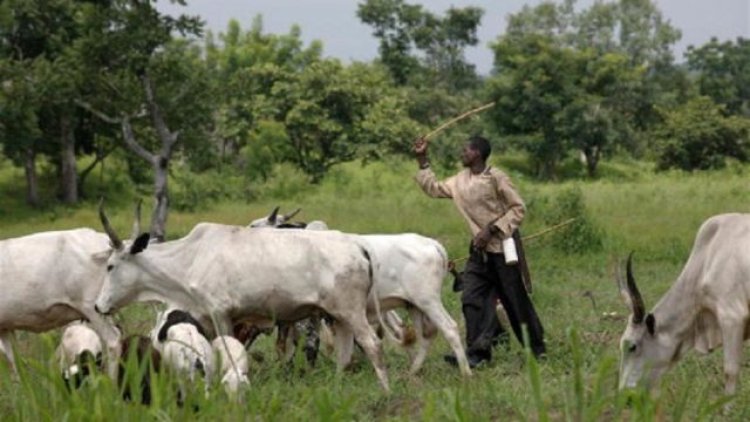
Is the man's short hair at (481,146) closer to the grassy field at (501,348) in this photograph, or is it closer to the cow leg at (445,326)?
the cow leg at (445,326)

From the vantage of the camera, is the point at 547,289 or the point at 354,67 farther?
the point at 354,67

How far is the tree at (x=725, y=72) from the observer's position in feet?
173

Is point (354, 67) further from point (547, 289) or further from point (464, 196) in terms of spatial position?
point (464, 196)

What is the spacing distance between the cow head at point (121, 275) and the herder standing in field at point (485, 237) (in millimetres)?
2029

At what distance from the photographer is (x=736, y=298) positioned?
252 inches

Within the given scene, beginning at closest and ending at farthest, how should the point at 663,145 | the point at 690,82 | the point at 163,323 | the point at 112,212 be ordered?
the point at 163,323 < the point at 112,212 < the point at 663,145 < the point at 690,82

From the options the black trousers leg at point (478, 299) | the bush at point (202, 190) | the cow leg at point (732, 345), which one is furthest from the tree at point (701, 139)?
the cow leg at point (732, 345)

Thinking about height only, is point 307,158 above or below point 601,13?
below

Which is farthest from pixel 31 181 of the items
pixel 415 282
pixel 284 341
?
pixel 415 282

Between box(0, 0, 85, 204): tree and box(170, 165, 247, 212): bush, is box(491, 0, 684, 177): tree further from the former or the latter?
box(0, 0, 85, 204): tree

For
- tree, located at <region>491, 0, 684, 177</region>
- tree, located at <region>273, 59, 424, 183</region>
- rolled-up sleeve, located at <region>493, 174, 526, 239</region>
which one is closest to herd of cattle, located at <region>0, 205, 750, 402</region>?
rolled-up sleeve, located at <region>493, 174, 526, 239</region>

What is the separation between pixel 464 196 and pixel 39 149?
22.8 meters

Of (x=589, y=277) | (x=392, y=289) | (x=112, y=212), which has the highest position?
(x=392, y=289)

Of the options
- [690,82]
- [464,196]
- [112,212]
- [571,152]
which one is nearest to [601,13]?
[690,82]
